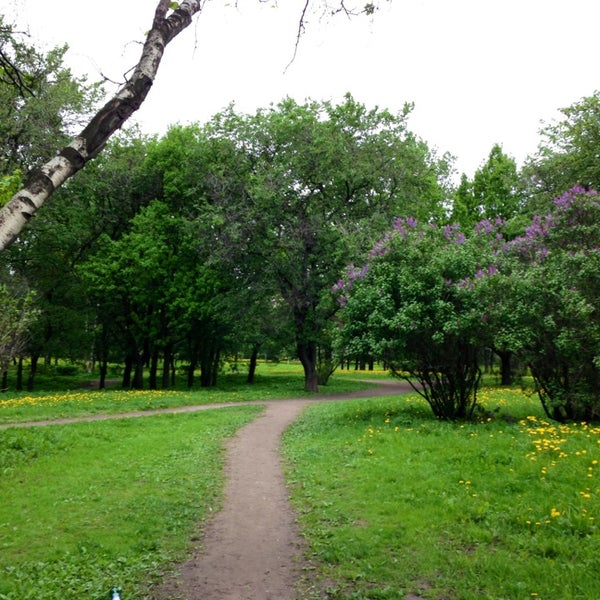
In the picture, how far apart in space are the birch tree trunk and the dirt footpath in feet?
10.6

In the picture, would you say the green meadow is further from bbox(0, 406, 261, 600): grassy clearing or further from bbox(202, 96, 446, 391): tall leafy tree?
bbox(202, 96, 446, 391): tall leafy tree

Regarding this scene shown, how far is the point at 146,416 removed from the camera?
581 inches

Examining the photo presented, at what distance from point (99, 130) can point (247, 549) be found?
166 inches

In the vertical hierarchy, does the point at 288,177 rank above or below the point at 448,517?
above

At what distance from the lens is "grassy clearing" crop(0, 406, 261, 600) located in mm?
4543

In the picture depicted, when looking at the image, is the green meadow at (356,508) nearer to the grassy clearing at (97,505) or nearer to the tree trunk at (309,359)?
the grassy clearing at (97,505)

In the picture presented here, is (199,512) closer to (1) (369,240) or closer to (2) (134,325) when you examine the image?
(1) (369,240)

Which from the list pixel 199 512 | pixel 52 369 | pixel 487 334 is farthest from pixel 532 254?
pixel 52 369

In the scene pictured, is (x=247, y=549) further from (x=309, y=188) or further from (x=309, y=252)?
(x=309, y=188)

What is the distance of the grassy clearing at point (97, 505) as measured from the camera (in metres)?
4.54

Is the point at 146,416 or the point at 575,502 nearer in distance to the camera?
the point at 575,502

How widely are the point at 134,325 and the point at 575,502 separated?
88.0 feet

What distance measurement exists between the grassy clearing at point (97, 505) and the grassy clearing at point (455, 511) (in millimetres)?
1549

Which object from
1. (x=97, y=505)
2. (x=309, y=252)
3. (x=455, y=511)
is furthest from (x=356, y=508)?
(x=309, y=252)
